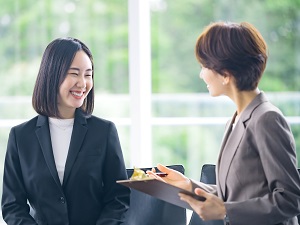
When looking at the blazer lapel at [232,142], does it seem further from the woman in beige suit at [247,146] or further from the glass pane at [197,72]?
the glass pane at [197,72]

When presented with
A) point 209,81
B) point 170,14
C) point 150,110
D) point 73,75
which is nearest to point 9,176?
point 73,75

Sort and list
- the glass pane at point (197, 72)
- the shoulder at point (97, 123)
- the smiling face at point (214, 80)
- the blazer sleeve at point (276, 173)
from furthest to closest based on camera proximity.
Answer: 1. the glass pane at point (197, 72)
2. the shoulder at point (97, 123)
3. the smiling face at point (214, 80)
4. the blazer sleeve at point (276, 173)

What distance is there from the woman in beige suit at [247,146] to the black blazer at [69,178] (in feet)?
1.99

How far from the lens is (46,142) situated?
10.0ft

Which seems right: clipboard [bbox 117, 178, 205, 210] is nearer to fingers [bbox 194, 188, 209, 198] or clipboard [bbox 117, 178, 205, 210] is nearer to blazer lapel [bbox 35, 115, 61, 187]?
fingers [bbox 194, 188, 209, 198]

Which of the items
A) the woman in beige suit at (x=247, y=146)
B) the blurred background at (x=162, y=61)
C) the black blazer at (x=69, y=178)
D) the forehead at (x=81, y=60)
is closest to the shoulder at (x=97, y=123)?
the black blazer at (x=69, y=178)

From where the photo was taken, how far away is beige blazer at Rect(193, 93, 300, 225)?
7.83ft

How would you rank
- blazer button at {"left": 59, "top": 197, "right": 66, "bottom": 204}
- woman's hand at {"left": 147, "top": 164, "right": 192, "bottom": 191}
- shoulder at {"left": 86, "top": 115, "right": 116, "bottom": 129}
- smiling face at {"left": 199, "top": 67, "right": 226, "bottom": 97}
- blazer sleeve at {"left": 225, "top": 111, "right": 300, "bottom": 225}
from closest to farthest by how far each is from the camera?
1. blazer sleeve at {"left": 225, "top": 111, "right": 300, "bottom": 225}
2. smiling face at {"left": 199, "top": 67, "right": 226, "bottom": 97}
3. woman's hand at {"left": 147, "top": 164, "right": 192, "bottom": 191}
4. blazer button at {"left": 59, "top": 197, "right": 66, "bottom": 204}
5. shoulder at {"left": 86, "top": 115, "right": 116, "bottom": 129}

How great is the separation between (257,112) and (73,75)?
94 cm

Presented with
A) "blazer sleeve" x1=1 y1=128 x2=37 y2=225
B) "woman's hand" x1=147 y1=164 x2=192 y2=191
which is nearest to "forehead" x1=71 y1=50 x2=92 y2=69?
"blazer sleeve" x1=1 y1=128 x2=37 y2=225

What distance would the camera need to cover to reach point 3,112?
4938 millimetres

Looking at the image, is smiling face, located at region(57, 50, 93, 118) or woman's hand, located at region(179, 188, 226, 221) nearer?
woman's hand, located at region(179, 188, 226, 221)

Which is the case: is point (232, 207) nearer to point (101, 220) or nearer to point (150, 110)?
point (101, 220)

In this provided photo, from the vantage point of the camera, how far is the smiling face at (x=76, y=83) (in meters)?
3.02
